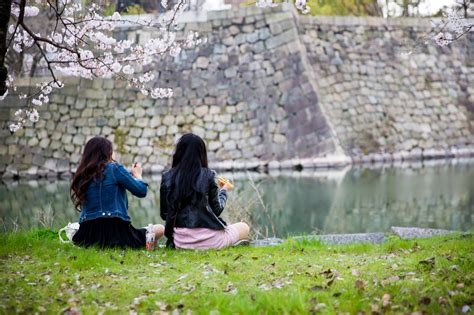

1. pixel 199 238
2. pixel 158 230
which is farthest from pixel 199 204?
pixel 158 230

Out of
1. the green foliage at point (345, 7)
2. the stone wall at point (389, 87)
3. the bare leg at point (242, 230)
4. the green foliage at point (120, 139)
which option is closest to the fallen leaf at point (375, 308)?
the bare leg at point (242, 230)

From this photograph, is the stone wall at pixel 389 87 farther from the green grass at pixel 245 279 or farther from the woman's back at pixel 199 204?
the green grass at pixel 245 279

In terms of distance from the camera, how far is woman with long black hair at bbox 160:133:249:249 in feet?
19.3

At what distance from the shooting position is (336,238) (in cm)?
715

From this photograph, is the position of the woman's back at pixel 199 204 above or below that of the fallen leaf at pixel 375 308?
above

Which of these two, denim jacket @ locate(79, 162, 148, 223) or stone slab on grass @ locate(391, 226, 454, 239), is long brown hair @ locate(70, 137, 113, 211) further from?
stone slab on grass @ locate(391, 226, 454, 239)

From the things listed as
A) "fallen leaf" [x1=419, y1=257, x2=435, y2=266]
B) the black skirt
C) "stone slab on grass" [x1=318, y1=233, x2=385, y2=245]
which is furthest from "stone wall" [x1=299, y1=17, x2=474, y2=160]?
"fallen leaf" [x1=419, y1=257, x2=435, y2=266]

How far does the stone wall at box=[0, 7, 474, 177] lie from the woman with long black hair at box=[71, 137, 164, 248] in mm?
12075

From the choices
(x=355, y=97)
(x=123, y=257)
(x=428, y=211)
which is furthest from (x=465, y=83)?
(x=123, y=257)

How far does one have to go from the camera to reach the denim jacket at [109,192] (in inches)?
237

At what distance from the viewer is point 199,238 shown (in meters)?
6.08

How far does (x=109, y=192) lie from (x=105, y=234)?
35 centimetres

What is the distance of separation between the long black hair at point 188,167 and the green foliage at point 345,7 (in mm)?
16054

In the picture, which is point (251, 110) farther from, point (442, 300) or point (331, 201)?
point (442, 300)
